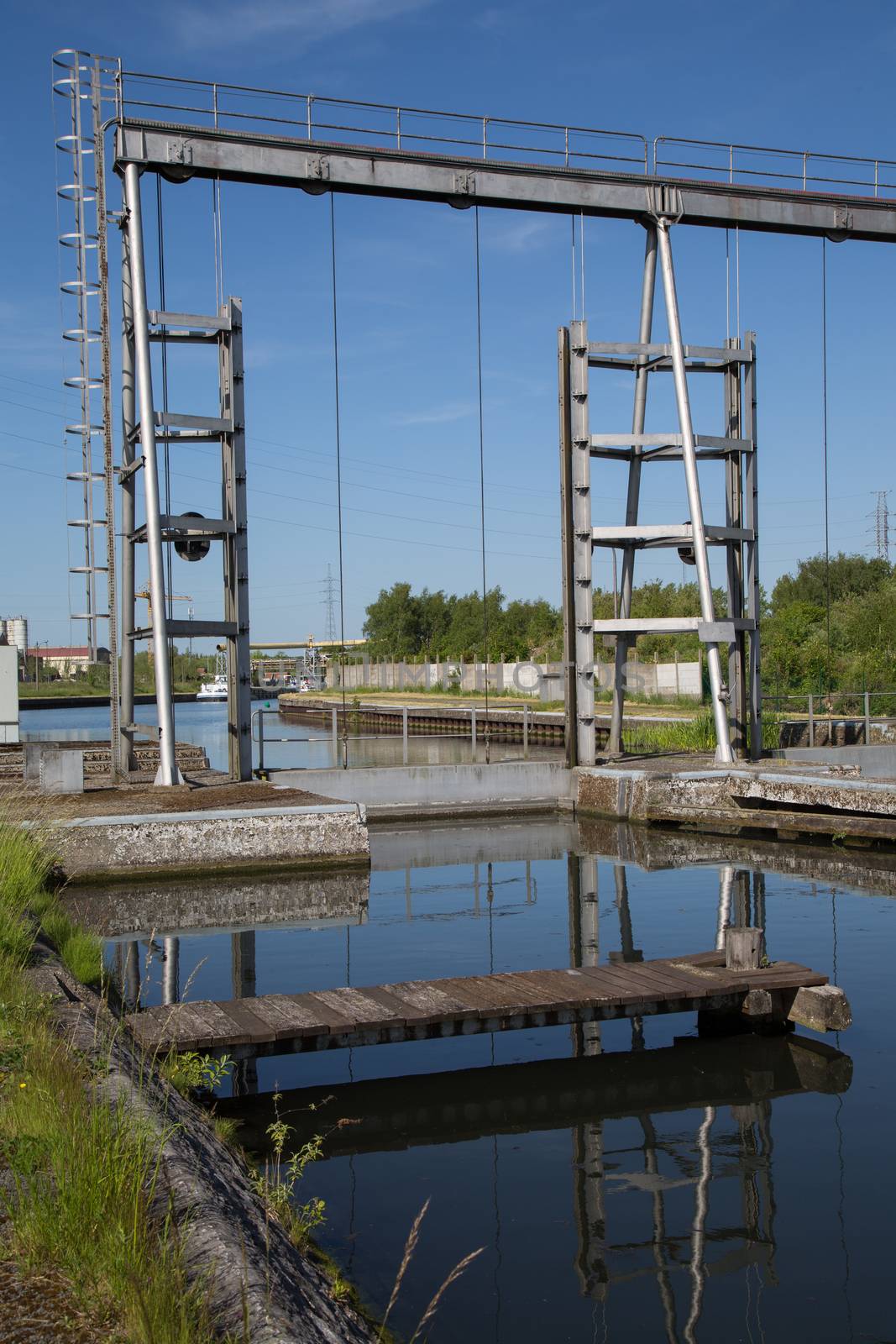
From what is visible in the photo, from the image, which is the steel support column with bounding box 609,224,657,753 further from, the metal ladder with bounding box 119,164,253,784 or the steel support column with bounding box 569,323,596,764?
the metal ladder with bounding box 119,164,253,784

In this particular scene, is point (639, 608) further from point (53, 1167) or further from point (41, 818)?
point (53, 1167)

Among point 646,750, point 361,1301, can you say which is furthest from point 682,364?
point 361,1301

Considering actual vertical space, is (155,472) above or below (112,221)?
below

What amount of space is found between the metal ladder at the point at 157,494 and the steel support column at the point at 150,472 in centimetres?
2

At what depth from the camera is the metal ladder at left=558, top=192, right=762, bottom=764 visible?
803 inches

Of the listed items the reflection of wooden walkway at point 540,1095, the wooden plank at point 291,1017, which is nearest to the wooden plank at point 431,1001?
the reflection of wooden walkway at point 540,1095

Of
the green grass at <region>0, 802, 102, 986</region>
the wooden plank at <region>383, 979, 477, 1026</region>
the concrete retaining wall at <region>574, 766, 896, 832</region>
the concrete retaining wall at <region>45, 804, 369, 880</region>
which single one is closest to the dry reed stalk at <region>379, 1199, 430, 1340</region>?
the wooden plank at <region>383, 979, 477, 1026</region>

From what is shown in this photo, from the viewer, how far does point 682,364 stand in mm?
20578

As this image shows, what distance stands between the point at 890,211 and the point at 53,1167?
73.5 feet

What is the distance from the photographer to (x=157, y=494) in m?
17.6

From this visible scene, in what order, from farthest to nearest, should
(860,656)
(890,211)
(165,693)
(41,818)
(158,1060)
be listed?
(860,656), (890,211), (165,693), (41,818), (158,1060)

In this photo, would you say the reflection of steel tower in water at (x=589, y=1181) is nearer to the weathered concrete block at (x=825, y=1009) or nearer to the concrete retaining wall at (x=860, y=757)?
the weathered concrete block at (x=825, y=1009)

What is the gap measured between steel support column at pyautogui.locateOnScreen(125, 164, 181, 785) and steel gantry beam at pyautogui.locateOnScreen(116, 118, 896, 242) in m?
0.98

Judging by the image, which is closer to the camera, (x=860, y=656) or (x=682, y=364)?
(x=682, y=364)
